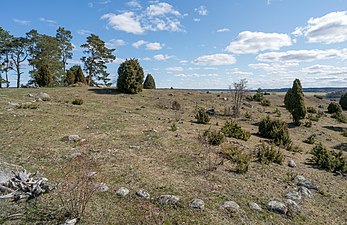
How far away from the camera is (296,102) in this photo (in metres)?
20.2

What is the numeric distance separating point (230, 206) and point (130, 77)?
64.4ft

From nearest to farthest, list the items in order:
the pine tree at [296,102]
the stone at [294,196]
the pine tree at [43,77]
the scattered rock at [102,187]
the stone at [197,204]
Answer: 1. the stone at [197,204]
2. the scattered rock at [102,187]
3. the stone at [294,196]
4. the pine tree at [296,102]
5. the pine tree at [43,77]

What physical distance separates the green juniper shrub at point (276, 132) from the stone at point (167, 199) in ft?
25.9

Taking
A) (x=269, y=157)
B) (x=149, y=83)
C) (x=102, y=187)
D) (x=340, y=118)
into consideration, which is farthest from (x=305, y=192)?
(x=149, y=83)

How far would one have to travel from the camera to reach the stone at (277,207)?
5195 millimetres

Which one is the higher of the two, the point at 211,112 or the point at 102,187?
the point at 211,112

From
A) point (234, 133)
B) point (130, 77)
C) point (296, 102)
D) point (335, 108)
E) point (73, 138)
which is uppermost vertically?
point (130, 77)

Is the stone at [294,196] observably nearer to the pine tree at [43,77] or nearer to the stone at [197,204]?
the stone at [197,204]

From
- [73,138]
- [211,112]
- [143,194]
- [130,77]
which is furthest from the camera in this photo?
[130,77]

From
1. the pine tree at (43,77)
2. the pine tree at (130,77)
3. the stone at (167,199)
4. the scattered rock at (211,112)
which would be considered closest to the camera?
the stone at (167,199)

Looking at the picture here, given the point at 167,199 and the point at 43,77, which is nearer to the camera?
the point at 167,199

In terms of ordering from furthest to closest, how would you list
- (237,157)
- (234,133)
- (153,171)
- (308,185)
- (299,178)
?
(234,133), (237,157), (299,178), (308,185), (153,171)

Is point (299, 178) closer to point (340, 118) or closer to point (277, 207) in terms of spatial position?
point (277, 207)

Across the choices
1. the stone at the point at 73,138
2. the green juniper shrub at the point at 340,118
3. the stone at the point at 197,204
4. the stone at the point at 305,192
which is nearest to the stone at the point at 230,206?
the stone at the point at 197,204
